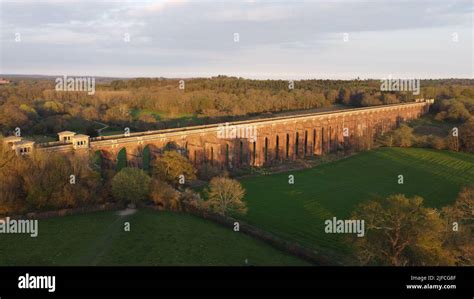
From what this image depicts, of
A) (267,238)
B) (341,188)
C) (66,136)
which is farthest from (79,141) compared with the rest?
(341,188)

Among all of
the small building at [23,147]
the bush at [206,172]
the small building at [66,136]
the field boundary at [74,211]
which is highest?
the small building at [66,136]

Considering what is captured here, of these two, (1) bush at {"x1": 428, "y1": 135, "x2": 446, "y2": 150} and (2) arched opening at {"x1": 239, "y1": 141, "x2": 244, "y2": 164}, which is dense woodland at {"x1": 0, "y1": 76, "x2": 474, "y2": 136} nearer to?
(2) arched opening at {"x1": 239, "y1": 141, "x2": 244, "y2": 164}

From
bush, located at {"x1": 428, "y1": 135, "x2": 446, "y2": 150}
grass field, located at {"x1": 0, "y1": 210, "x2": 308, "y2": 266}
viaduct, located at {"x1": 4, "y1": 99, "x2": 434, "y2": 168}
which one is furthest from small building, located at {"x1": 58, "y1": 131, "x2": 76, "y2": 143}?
bush, located at {"x1": 428, "y1": 135, "x2": 446, "y2": 150}

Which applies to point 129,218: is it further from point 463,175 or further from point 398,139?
point 398,139

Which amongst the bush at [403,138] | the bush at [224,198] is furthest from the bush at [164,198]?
the bush at [403,138]

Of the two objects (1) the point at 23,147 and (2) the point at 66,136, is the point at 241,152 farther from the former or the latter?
(1) the point at 23,147

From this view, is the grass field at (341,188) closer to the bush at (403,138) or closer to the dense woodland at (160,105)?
the bush at (403,138)
